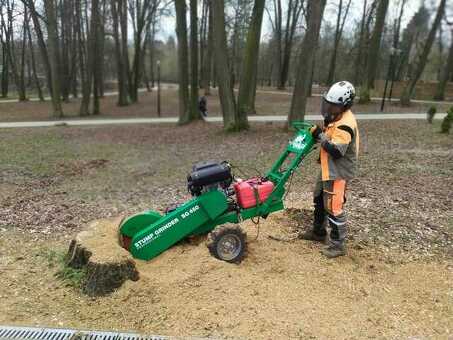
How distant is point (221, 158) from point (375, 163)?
3957mm

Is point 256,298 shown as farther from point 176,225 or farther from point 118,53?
point 118,53

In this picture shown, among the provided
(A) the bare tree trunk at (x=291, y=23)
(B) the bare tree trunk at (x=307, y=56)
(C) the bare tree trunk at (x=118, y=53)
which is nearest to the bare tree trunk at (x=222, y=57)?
(B) the bare tree trunk at (x=307, y=56)

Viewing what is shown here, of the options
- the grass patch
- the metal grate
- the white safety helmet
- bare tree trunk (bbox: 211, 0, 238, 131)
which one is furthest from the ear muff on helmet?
bare tree trunk (bbox: 211, 0, 238, 131)

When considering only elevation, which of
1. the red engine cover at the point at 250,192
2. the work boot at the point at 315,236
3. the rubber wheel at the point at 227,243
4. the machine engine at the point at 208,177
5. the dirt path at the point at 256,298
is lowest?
the dirt path at the point at 256,298

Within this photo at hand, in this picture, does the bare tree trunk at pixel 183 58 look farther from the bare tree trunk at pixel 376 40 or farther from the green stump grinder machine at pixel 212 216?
the green stump grinder machine at pixel 212 216

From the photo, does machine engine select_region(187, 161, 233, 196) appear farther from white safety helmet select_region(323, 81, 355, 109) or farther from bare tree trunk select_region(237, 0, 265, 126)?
bare tree trunk select_region(237, 0, 265, 126)

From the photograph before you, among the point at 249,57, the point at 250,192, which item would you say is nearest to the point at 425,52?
the point at 249,57

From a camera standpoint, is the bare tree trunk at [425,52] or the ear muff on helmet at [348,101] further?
the bare tree trunk at [425,52]

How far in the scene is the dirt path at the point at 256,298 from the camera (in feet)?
11.2

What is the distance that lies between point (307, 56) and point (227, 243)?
955 cm

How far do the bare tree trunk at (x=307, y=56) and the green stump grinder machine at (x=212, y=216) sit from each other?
859 cm

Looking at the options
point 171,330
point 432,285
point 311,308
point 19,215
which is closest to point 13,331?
point 171,330

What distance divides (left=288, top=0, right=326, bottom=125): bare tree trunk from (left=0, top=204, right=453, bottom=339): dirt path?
8.96 meters

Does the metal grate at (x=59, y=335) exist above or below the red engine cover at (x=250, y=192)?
below
